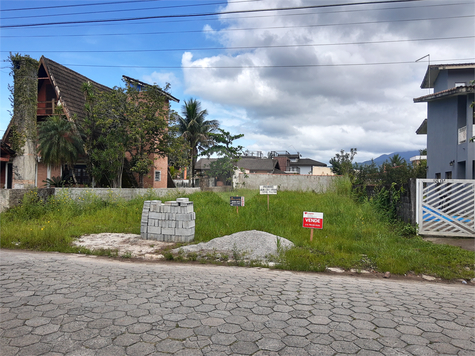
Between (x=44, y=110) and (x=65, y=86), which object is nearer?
(x=65, y=86)

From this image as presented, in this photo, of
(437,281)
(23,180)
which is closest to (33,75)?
(23,180)

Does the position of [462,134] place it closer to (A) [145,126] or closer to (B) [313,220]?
(B) [313,220]

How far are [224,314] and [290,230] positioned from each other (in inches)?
230

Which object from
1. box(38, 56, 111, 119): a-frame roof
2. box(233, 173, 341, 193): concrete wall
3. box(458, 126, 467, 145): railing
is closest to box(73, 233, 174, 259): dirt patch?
box(38, 56, 111, 119): a-frame roof

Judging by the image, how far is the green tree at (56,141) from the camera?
1611cm

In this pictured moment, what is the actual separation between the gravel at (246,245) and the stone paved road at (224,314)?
59.0 inches

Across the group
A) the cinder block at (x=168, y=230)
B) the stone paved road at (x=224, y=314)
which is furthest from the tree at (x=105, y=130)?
the stone paved road at (x=224, y=314)

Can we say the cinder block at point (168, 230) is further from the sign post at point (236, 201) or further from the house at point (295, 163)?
the house at point (295, 163)

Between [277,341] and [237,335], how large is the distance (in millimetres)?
440

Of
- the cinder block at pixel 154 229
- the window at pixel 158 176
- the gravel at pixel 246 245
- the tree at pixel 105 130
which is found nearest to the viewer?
the gravel at pixel 246 245

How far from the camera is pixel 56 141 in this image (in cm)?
1612

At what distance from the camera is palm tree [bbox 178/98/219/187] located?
3480 centimetres

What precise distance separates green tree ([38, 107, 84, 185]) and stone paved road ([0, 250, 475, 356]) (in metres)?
11.7

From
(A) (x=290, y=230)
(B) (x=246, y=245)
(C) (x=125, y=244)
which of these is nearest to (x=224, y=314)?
(B) (x=246, y=245)
